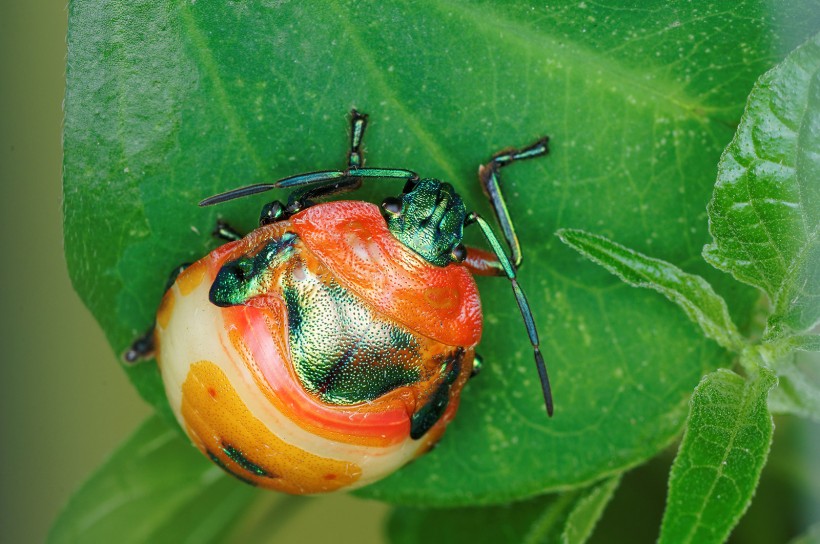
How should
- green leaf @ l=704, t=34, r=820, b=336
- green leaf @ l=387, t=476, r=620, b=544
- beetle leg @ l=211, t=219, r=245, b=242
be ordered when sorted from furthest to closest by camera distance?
green leaf @ l=387, t=476, r=620, b=544 → beetle leg @ l=211, t=219, r=245, b=242 → green leaf @ l=704, t=34, r=820, b=336

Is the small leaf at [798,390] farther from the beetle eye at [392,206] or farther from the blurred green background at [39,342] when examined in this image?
the blurred green background at [39,342]

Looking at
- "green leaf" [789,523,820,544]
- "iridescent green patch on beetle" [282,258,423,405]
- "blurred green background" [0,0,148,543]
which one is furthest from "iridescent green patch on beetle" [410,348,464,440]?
"blurred green background" [0,0,148,543]

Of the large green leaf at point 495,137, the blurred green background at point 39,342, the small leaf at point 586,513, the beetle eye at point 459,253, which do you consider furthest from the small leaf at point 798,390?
the blurred green background at point 39,342

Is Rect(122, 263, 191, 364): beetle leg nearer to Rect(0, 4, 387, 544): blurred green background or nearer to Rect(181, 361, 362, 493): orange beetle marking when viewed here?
Rect(181, 361, 362, 493): orange beetle marking

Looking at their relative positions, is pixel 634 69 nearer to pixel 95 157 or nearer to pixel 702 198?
pixel 702 198

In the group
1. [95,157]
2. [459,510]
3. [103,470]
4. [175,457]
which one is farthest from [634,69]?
[103,470]

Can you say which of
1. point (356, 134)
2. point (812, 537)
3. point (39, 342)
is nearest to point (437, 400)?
point (356, 134)

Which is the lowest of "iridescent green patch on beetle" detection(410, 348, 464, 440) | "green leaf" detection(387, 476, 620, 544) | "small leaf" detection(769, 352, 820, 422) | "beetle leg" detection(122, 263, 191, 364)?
"green leaf" detection(387, 476, 620, 544)
